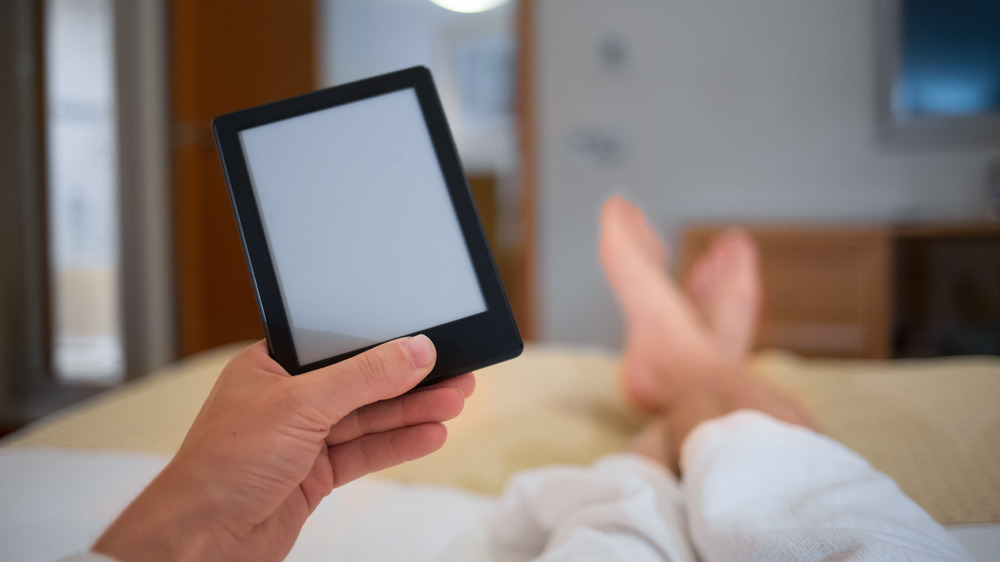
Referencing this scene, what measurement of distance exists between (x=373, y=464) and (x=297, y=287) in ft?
0.41

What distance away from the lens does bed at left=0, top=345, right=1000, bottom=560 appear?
1.42ft

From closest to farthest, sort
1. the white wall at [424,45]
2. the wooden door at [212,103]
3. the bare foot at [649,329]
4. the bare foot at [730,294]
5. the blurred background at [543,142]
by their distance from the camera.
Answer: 1. the bare foot at [649,329]
2. the bare foot at [730,294]
3. the blurred background at [543,142]
4. the wooden door at [212,103]
5. the white wall at [424,45]

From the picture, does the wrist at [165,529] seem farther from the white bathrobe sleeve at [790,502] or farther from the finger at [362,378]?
the white bathrobe sleeve at [790,502]

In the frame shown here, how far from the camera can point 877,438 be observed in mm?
596

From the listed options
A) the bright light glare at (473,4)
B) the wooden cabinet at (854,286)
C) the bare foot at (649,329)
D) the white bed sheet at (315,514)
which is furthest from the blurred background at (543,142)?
the white bed sheet at (315,514)

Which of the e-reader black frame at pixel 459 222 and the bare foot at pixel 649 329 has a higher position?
the e-reader black frame at pixel 459 222

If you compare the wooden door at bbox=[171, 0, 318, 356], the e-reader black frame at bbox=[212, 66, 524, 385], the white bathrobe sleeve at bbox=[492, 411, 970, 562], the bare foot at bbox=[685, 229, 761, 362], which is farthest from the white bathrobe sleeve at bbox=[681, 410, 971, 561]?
the wooden door at bbox=[171, 0, 318, 356]

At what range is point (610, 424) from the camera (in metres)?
0.80

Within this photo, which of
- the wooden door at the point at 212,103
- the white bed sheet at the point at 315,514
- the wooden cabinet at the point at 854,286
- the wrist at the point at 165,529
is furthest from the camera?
the wooden door at the point at 212,103

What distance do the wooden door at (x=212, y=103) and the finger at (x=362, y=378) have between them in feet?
5.80

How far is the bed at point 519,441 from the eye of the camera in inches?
17.0

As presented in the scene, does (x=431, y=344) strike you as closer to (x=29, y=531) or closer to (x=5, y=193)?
(x=29, y=531)

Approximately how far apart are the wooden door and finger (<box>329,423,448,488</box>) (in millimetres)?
1696

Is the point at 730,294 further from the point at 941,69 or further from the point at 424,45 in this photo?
the point at 424,45
